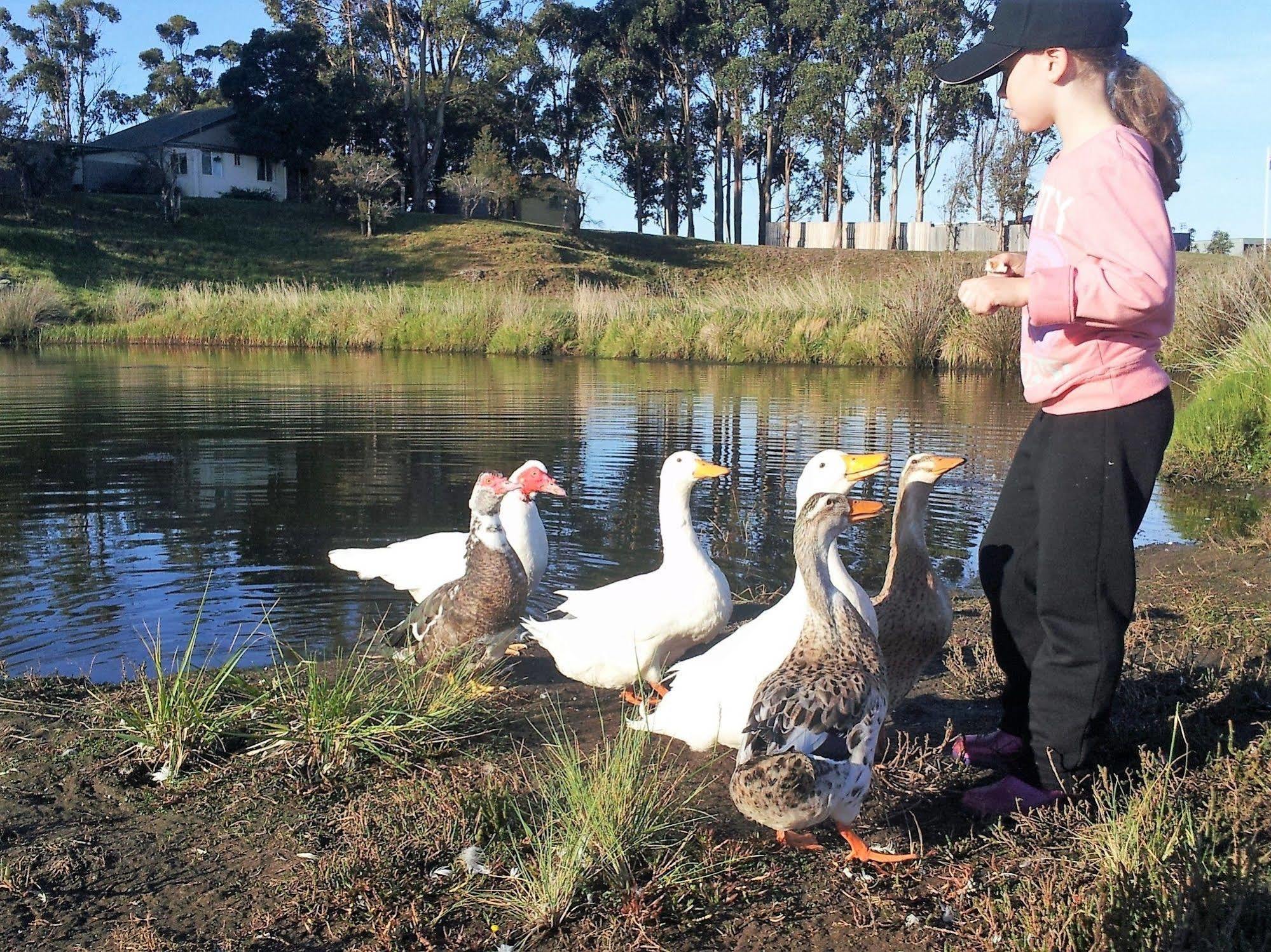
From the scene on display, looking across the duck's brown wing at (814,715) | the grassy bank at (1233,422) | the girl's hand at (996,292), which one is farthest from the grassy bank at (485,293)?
the duck's brown wing at (814,715)

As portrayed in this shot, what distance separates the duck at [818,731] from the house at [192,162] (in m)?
58.4

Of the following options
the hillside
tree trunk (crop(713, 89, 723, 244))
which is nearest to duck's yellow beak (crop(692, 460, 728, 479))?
the hillside

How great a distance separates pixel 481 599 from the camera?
514cm

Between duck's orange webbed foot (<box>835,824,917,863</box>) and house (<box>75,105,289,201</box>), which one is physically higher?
house (<box>75,105,289,201</box>)

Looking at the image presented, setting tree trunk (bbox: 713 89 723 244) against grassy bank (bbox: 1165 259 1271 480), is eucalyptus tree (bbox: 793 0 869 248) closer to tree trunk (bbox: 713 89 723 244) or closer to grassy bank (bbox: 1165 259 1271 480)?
tree trunk (bbox: 713 89 723 244)

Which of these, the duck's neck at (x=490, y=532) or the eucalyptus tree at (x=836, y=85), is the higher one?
the eucalyptus tree at (x=836, y=85)

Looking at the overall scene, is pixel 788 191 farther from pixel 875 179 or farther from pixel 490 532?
pixel 490 532

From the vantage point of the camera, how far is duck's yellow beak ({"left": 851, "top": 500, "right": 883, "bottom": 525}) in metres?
4.00

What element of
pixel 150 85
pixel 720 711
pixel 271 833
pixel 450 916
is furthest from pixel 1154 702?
pixel 150 85

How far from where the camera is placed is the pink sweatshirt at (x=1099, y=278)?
119 inches

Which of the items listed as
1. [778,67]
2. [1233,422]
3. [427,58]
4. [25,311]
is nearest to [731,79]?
[778,67]

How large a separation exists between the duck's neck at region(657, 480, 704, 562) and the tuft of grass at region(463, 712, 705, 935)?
1.81 metres

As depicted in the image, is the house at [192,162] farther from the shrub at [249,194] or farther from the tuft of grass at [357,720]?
the tuft of grass at [357,720]

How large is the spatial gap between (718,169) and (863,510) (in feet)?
210
